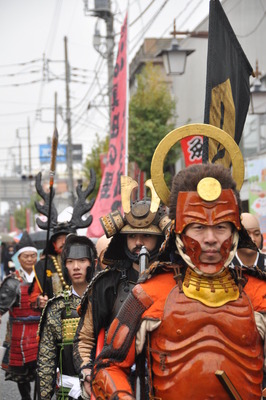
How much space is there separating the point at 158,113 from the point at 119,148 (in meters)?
17.3

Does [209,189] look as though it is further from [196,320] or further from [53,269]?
[53,269]

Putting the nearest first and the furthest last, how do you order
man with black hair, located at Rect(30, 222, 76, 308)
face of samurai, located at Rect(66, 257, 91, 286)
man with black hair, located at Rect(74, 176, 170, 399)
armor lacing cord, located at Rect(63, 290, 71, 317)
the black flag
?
1. man with black hair, located at Rect(74, 176, 170, 399)
2. the black flag
3. armor lacing cord, located at Rect(63, 290, 71, 317)
4. face of samurai, located at Rect(66, 257, 91, 286)
5. man with black hair, located at Rect(30, 222, 76, 308)

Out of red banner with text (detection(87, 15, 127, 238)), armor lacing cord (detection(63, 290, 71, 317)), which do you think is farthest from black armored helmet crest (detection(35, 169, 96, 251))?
red banner with text (detection(87, 15, 127, 238))

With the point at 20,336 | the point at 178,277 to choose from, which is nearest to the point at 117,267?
the point at 178,277

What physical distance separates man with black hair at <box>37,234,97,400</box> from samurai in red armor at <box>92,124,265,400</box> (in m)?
2.76

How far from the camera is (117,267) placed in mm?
6164

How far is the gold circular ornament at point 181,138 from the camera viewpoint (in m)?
4.44

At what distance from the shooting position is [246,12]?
19891 millimetres

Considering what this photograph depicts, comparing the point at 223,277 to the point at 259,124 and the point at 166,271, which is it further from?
the point at 259,124

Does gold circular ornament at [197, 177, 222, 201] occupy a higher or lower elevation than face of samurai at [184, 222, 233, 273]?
higher

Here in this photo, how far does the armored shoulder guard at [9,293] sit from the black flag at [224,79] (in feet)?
14.3

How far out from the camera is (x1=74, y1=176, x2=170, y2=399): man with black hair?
583cm

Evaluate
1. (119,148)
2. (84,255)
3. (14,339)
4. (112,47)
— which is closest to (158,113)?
(112,47)

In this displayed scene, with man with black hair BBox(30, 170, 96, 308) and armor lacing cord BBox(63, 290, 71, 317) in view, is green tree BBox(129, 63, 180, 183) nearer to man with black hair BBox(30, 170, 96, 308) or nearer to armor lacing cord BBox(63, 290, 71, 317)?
man with black hair BBox(30, 170, 96, 308)
